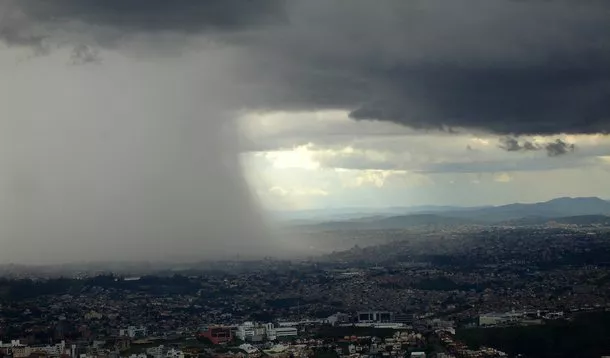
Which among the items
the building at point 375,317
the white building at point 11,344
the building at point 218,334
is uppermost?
the white building at point 11,344

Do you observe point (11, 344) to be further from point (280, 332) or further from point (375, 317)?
point (375, 317)

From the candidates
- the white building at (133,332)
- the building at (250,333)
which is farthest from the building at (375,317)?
the white building at (133,332)

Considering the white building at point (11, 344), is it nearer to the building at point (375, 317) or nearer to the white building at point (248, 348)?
the white building at point (248, 348)

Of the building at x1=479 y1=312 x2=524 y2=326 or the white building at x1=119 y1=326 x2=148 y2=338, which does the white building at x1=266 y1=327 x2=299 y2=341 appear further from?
the building at x1=479 y1=312 x2=524 y2=326

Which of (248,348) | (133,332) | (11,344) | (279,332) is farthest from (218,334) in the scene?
(11,344)

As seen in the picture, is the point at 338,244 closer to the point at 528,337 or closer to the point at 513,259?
the point at 513,259

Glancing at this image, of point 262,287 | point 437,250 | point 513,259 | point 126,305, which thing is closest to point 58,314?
point 126,305

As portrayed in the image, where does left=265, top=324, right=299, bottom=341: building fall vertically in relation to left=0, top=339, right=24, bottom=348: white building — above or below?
below

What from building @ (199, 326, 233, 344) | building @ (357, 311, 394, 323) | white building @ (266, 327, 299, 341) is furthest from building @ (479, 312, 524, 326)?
building @ (199, 326, 233, 344)
